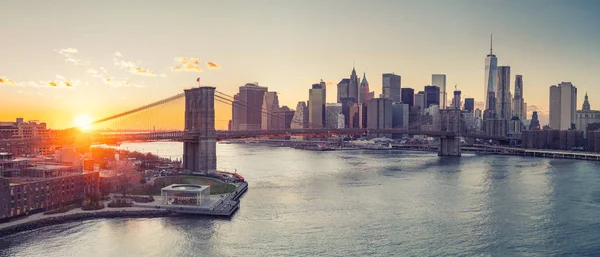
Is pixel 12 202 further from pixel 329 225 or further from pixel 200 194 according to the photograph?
pixel 329 225

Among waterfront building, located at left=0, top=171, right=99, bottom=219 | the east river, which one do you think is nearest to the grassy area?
the east river

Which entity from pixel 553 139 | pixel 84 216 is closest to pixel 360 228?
pixel 84 216

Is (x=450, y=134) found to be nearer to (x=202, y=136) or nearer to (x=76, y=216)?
(x=202, y=136)

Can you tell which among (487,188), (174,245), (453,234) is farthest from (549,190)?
(174,245)

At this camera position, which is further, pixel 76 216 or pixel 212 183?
pixel 212 183

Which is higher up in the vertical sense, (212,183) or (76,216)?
(212,183)

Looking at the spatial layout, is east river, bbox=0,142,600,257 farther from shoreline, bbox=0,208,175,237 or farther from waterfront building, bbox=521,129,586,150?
waterfront building, bbox=521,129,586,150
